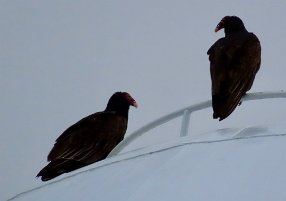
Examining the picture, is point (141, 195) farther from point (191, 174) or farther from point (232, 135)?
point (232, 135)

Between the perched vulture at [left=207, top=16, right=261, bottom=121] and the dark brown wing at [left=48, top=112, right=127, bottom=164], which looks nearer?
the perched vulture at [left=207, top=16, right=261, bottom=121]

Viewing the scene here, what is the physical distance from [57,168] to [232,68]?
174cm

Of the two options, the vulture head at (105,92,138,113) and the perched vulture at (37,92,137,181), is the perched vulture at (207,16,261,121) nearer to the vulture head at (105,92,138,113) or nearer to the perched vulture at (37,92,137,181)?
the perched vulture at (37,92,137,181)

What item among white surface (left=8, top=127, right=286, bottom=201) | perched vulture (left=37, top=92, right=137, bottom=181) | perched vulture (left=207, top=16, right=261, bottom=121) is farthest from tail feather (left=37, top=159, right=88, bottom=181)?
perched vulture (left=207, top=16, right=261, bottom=121)

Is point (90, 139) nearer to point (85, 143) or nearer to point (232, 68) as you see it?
point (85, 143)

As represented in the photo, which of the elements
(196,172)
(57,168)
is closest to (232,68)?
(57,168)

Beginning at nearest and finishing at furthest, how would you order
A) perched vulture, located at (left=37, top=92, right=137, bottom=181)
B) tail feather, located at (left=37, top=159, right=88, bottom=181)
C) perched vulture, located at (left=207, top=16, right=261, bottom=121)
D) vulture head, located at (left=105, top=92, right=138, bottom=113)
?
perched vulture, located at (left=207, top=16, right=261, bottom=121)
tail feather, located at (left=37, top=159, right=88, bottom=181)
perched vulture, located at (left=37, top=92, right=137, bottom=181)
vulture head, located at (left=105, top=92, right=138, bottom=113)

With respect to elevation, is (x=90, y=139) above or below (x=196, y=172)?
below

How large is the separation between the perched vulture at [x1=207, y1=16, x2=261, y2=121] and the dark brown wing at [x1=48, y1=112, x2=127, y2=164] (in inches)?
52.8

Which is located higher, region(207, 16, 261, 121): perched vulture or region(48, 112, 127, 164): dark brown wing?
region(207, 16, 261, 121): perched vulture

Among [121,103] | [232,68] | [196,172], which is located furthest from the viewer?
[121,103]

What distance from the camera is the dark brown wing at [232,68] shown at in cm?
562

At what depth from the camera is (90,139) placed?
22.6 feet

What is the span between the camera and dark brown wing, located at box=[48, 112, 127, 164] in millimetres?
6688
